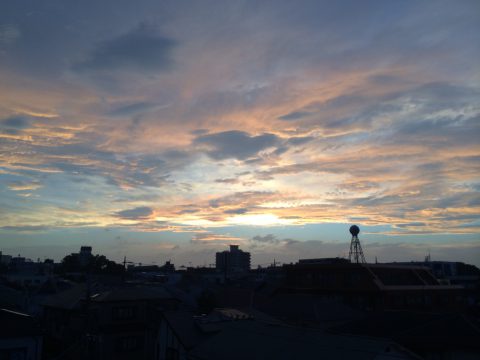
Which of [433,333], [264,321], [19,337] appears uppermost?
[433,333]

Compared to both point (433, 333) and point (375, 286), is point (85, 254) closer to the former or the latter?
point (375, 286)

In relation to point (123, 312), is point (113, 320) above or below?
below

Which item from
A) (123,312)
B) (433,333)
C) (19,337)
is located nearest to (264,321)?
(123,312)

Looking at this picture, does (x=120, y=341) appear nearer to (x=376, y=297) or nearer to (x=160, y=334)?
(x=160, y=334)

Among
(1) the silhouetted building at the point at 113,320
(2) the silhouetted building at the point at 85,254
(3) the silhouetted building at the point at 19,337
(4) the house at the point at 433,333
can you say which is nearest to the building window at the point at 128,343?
(1) the silhouetted building at the point at 113,320

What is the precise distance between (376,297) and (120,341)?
34.5m

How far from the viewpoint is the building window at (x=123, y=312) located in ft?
126

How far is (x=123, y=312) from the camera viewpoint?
129ft

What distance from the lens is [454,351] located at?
74.4 ft

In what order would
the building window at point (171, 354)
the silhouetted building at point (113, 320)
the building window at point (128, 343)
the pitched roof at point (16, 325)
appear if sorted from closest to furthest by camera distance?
the pitched roof at point (16, 325), the building window at point (171, 354), the silhouetted building at point (113, 320), the building window at point (128, 343)

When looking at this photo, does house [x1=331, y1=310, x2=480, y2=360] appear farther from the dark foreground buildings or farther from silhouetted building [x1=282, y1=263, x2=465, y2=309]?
silhouetted building [x1=282, y1=263, x2=465, y2=309]

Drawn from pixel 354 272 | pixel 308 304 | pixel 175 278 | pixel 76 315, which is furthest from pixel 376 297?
pixel 175 278

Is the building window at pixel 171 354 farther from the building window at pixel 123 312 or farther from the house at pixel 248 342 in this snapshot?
the building window at pixel 123 312

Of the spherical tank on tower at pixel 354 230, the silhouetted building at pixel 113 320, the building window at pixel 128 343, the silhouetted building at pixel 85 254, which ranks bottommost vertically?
the building window at pixel 128 343
